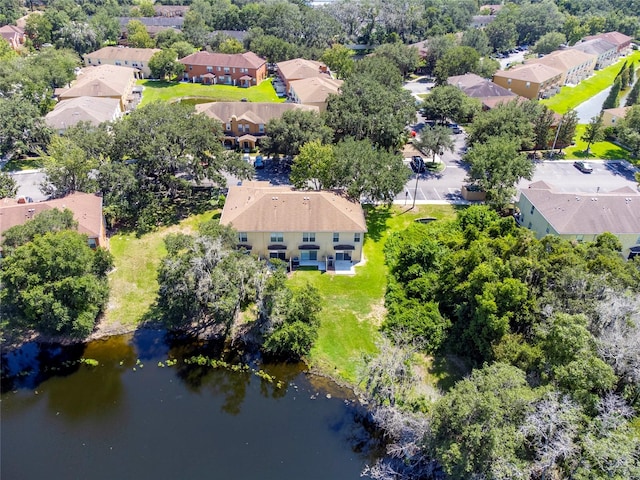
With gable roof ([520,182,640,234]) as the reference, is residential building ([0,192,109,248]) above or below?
below

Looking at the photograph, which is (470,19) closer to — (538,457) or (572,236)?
(572,236)

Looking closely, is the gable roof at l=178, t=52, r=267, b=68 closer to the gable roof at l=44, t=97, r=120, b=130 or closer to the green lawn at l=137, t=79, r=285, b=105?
the green lawn at l=137, t=79, r=285, b=105

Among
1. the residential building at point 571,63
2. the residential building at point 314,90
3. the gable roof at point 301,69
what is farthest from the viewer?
the residential building at point 571,63

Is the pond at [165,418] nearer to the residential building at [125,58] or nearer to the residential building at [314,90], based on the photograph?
the residential building at [314,90]

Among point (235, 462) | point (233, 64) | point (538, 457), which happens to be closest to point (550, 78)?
point (233, 64)

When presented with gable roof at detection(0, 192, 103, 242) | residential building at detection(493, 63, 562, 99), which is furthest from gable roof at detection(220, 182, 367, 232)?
residential building at detection(493, 63, 562, 99)

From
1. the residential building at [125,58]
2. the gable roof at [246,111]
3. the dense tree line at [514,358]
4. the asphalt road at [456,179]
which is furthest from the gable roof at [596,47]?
the residential building at [125,58]

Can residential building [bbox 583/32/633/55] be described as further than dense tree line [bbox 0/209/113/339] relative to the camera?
Yes

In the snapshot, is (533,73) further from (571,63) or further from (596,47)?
(596,47)
